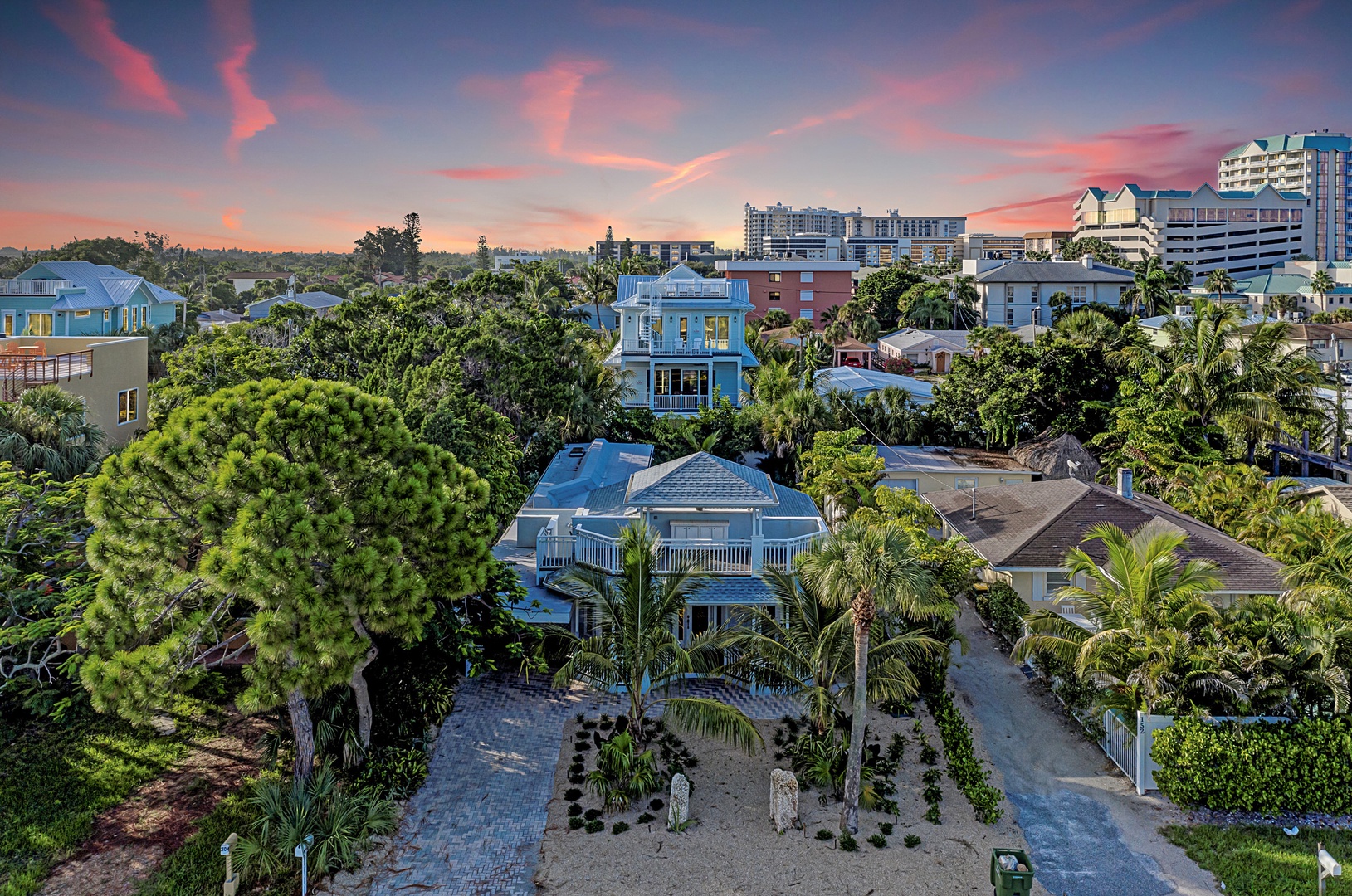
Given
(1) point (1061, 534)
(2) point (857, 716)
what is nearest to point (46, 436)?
(2) point (857, 716)

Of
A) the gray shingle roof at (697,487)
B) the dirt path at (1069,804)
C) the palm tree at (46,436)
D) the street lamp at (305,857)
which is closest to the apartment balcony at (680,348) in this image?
the gray shingle roof at (697,487)

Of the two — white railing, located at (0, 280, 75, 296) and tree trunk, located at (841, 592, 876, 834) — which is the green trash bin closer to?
tree trunk, located at (841, 592, 876, 834)

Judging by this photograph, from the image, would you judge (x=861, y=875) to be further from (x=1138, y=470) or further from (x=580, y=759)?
(x=1138, y=470)

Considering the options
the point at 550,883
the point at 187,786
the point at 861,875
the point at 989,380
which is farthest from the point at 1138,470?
the point at 187,786

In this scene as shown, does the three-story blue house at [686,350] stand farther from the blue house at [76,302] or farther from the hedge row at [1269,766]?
the hedge row at [1269,766]

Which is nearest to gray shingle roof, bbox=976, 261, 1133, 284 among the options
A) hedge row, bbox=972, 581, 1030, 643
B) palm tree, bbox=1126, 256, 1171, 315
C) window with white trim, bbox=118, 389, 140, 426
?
palm tree, bbox=1126, 256, 1171, 315

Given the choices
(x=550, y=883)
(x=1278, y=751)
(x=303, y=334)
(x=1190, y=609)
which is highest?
(x=303, y=334)
